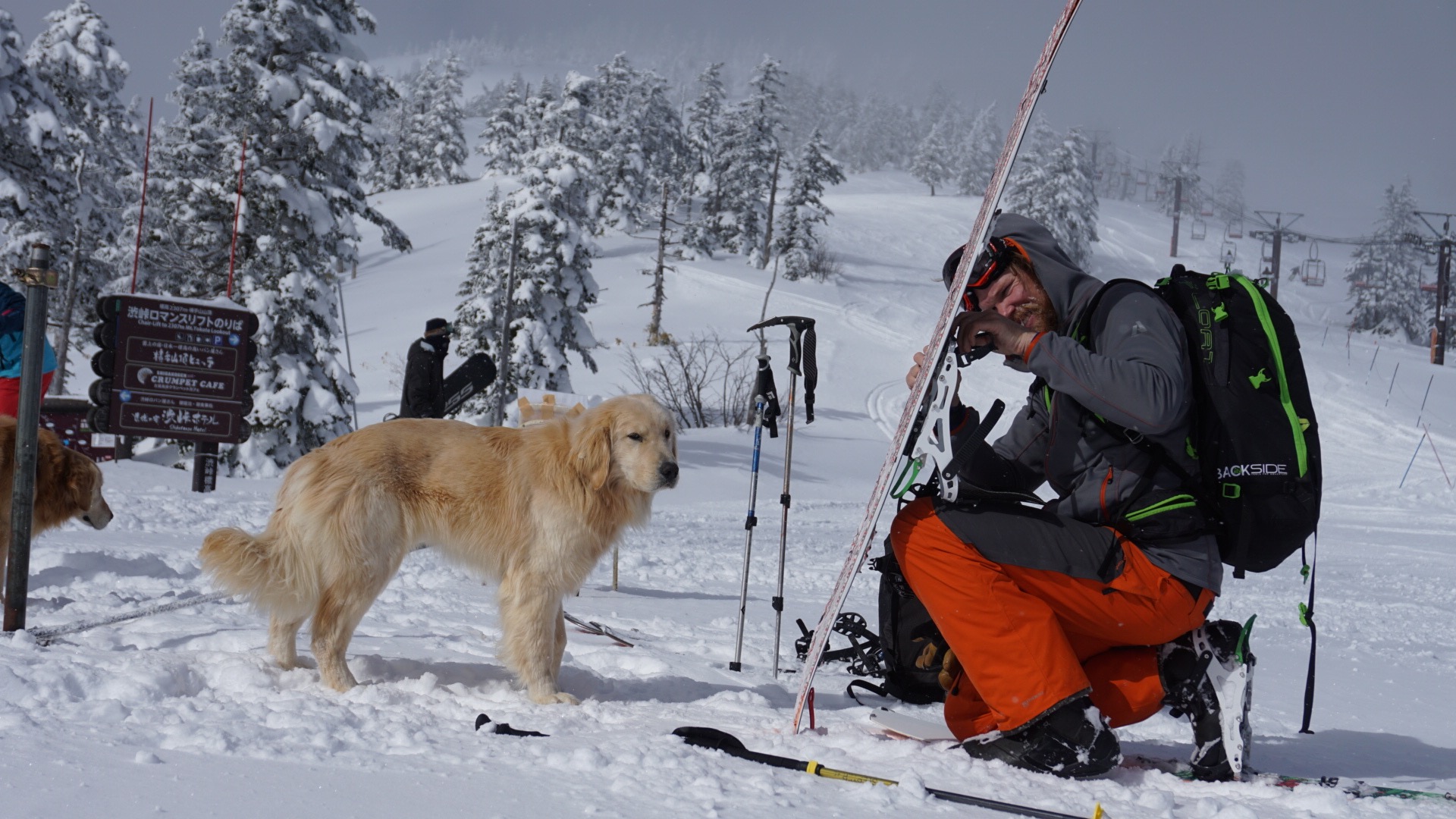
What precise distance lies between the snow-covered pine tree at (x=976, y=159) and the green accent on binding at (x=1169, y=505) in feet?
249

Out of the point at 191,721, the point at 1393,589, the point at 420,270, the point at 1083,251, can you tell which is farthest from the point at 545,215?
the point at 1083,251

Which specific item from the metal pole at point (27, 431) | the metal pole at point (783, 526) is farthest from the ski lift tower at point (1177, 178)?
the metal pole at point (27, 431)

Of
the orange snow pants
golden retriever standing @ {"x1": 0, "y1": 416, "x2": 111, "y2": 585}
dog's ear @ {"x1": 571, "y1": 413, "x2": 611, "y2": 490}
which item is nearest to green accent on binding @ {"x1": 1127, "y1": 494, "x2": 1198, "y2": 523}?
the orange snow pants

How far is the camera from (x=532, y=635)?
11.8 feet

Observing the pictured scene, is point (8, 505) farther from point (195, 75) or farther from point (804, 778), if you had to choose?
point (195, 75)

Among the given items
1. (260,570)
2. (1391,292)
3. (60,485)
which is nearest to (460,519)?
(260,570)

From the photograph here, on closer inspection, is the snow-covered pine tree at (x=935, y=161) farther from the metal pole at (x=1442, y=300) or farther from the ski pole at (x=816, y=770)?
the ski pole at (x=816, y=770)

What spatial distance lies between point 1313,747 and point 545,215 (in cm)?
1914

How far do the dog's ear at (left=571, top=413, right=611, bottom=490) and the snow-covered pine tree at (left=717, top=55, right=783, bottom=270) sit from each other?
131 feet

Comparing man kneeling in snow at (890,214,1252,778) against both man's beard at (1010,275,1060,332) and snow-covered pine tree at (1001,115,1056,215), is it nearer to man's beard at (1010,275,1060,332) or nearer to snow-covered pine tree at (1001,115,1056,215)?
man's beard at (1010,275,1060,332)

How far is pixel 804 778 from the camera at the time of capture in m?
2.54

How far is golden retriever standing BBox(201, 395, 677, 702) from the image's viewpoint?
11.6 feet

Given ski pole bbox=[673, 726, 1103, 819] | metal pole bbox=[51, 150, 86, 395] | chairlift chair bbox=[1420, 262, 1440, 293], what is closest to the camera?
ski pole bbox=[673, 726, 1103, 819]

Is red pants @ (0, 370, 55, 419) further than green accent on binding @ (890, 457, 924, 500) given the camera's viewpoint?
Yes
